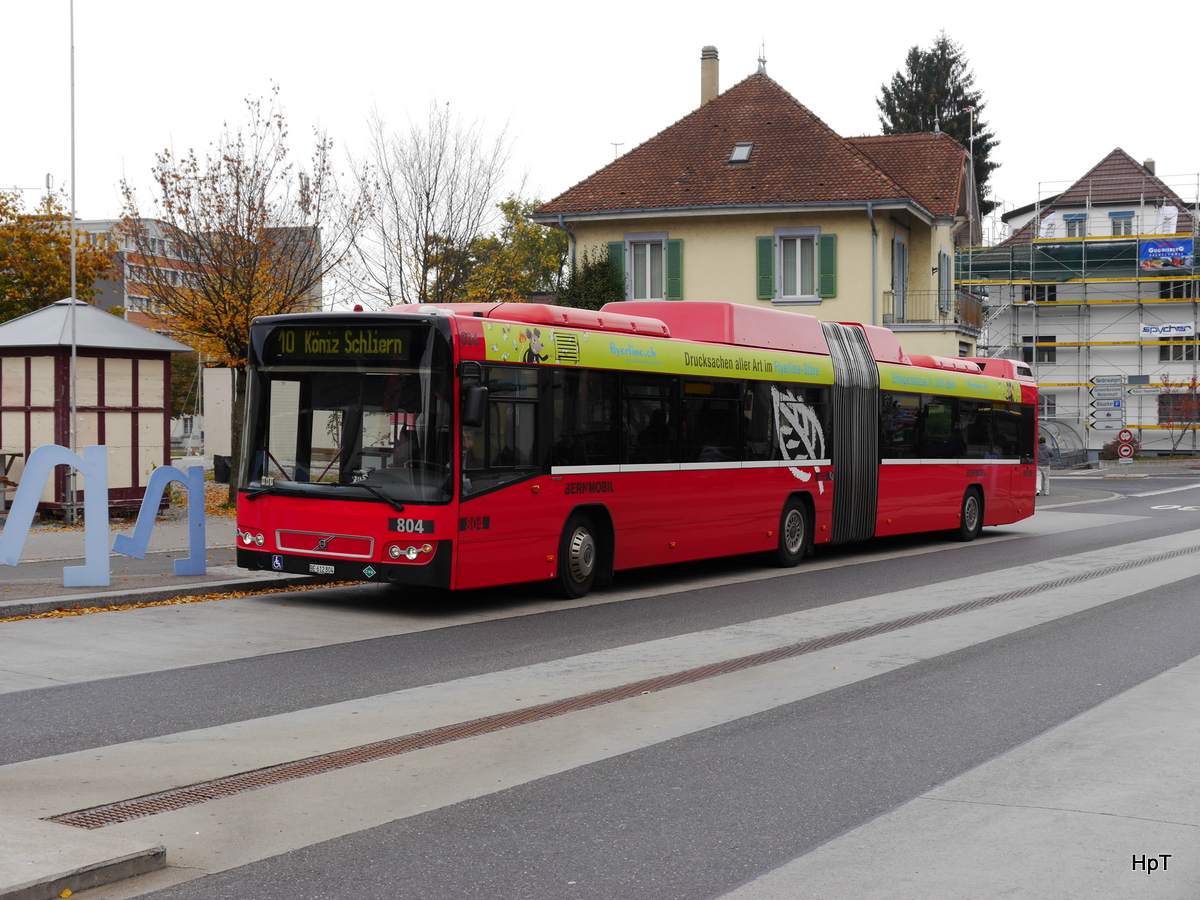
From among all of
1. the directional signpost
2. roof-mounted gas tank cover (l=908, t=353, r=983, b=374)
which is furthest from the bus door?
the directional signpost

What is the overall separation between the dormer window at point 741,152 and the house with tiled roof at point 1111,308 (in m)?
25.0

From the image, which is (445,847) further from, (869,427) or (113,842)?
(869,427)

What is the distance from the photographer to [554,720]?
7.79 metres

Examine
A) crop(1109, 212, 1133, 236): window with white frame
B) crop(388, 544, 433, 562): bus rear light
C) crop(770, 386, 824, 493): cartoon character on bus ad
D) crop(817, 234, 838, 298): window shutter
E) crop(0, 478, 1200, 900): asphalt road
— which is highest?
crop(1109, 212, 1133, 236): window with white frame

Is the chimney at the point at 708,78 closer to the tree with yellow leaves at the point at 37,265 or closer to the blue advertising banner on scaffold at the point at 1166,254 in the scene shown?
the tree with yellow leaves at the point at 37,265

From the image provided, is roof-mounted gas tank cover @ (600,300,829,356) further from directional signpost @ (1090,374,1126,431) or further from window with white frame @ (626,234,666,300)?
directional signpost @ (1090,374,1126,431)

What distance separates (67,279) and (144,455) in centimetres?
1285

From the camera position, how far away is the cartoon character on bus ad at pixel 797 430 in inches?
674

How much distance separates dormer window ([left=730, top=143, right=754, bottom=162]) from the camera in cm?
3709

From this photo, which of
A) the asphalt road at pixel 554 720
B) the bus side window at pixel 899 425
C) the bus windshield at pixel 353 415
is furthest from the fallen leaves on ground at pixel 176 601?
the bus side window at pixel 899 425

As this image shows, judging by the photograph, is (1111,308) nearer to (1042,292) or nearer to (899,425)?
(1042,292)

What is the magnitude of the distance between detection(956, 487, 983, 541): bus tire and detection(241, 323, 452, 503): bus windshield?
12792mm

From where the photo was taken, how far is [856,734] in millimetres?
7484

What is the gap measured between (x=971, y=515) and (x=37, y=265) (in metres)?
22.8
